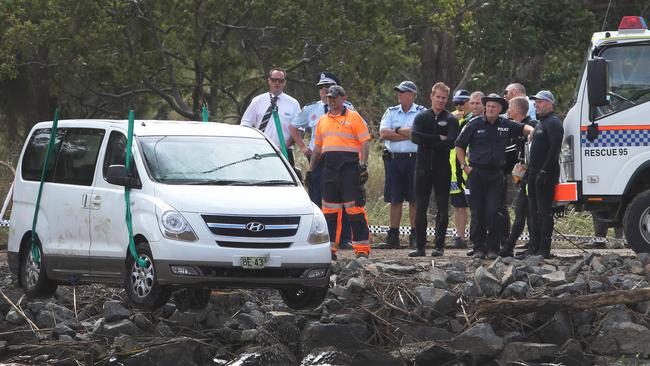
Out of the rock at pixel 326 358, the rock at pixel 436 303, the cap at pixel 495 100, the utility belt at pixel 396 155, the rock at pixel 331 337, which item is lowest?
the rock at pixel 326 358

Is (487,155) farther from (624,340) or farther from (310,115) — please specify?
(624,340)

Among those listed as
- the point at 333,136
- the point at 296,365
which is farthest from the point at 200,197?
the point at 333,136

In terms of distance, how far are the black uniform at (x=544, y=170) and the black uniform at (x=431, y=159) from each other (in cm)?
109

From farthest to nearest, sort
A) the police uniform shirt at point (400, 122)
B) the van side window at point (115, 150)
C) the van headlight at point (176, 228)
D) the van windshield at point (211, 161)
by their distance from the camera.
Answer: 1. the police uniform shirt at point (400, 122)
2. the van side window at point (115, 150)
3. the van windshield at point (211, 161)
4. the van headlight at point (176, 228)

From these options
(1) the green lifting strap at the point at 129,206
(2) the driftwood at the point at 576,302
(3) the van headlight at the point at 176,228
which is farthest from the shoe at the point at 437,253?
(3) the van headlight at the point at 176,228

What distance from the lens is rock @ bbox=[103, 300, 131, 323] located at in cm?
1299

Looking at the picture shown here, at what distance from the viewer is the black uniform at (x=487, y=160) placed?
1526cm

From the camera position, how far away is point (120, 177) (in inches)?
453

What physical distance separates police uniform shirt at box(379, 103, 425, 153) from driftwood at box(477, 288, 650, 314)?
4.64 metres

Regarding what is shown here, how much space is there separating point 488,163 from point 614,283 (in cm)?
223

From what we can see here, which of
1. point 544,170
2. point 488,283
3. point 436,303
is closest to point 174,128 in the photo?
point 436,303

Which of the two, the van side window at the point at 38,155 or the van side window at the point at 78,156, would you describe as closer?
the van side window at the point at 78,156

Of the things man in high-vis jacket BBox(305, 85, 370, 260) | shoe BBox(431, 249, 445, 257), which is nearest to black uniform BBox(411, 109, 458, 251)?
shoe BBox(431, 249, 445, 257)

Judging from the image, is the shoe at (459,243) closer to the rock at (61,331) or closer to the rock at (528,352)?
the rock at (528,352)
